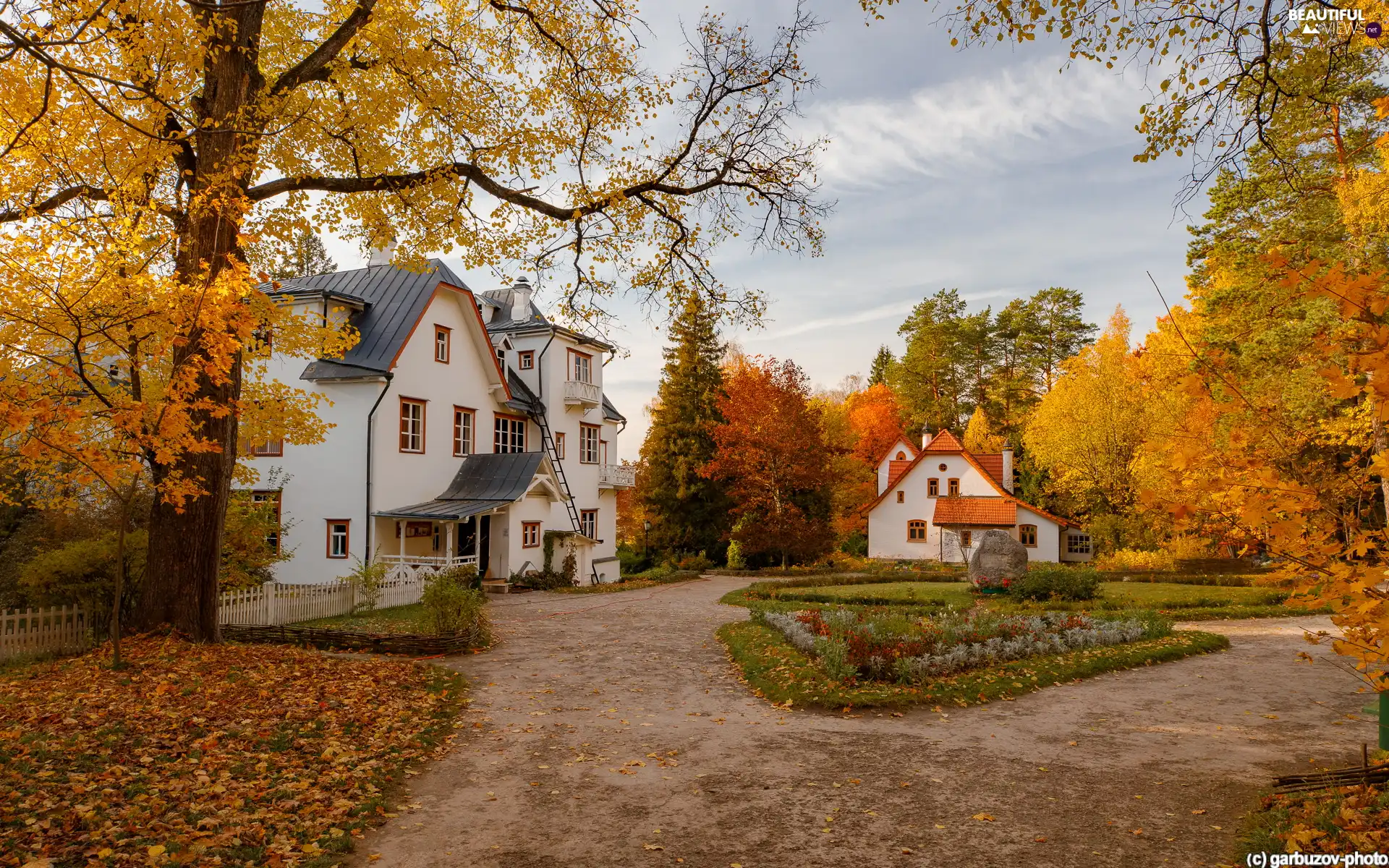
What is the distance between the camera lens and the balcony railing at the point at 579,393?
31.2m

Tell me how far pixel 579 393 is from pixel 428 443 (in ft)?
24.8

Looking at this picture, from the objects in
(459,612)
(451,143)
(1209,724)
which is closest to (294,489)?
(459,612)

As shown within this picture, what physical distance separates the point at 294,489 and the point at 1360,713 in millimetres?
24487

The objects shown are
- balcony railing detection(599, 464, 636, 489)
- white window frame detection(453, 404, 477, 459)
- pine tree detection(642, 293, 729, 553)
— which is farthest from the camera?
pine tree detection(642, 293, 729, 553)

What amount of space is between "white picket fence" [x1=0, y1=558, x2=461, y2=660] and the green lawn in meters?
0.33

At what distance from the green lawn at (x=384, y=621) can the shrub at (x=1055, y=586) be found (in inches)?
561

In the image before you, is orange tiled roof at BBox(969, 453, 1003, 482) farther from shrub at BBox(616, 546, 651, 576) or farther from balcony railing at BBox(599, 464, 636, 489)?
balcony railing at BBox(599, 464, 636, 489)

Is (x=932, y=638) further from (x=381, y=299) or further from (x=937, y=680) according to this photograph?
(x=381, y=299)

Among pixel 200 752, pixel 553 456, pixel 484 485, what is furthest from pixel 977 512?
pixel 200 752

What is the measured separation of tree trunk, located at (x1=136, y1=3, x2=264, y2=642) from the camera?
10.9 metres

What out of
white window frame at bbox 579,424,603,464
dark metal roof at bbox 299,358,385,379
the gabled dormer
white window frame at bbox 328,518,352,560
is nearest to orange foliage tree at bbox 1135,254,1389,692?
dark metal roof at bbox 299,358,385,379

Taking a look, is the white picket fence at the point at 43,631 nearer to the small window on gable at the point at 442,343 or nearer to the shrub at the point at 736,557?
the small window on gable at the point at 442,343

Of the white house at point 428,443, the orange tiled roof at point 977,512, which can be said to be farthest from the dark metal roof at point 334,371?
the orange tiled roof at point 977,512

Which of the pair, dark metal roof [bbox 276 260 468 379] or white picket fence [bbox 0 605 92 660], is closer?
white picket fence [bbox 0 605 92 660]
